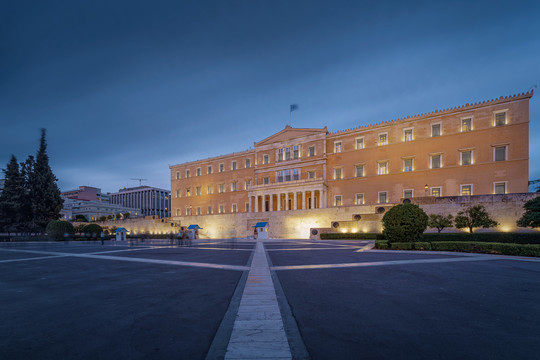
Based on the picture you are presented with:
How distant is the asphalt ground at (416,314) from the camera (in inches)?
142

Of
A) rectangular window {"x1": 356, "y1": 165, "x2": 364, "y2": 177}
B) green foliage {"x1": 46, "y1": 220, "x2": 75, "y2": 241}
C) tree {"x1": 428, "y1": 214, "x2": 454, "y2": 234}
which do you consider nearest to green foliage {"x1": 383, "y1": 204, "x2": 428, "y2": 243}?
tree {"x1": 428, "y1": 214, "x2": 454, "y2": 234}

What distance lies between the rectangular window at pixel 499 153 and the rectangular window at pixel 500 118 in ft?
10.9

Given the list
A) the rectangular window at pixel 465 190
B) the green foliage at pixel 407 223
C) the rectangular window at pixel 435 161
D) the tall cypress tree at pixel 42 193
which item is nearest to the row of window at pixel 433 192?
the rectangular window at pixel 465 190

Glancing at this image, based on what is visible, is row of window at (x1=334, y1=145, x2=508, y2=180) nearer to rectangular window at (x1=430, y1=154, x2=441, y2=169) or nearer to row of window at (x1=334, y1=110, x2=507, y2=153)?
rectangular window at (x1=430, y1=154, x2=441, y2=169)

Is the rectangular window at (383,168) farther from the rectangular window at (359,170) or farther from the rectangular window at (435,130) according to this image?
the rectangular window at (435,130)

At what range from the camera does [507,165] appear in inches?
1289

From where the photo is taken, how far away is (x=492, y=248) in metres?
15.3

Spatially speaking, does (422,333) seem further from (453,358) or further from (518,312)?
(518,312)

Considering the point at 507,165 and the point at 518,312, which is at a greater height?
the point at 507,165

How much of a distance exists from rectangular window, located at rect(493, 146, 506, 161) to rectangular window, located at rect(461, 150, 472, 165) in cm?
266

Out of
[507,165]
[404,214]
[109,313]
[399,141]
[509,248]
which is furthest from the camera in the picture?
[399,141]

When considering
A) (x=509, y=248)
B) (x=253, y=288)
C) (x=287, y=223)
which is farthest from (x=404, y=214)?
(x=287, y=223)

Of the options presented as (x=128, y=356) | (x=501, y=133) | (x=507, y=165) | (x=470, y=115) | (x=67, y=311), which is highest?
(x=470, y=115)

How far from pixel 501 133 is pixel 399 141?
12340mm
